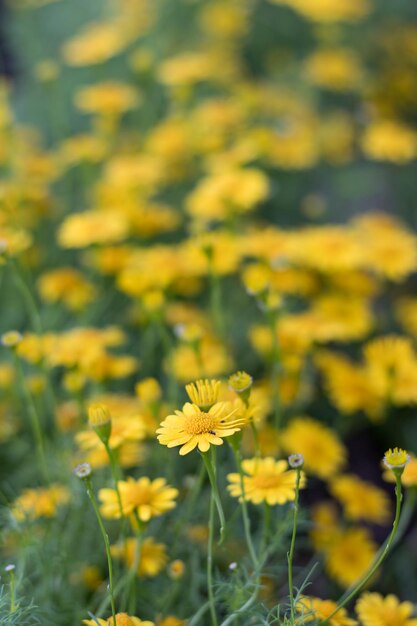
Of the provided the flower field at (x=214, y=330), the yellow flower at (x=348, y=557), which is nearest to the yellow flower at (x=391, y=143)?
the flower field at (x=214, y=330)

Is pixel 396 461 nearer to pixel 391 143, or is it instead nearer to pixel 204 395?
pixel 204 395

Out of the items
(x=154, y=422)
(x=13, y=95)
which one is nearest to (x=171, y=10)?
(x=13, y=95)

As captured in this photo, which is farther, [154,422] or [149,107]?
[149,107]

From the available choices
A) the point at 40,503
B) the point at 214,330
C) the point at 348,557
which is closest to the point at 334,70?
the point at 214,330

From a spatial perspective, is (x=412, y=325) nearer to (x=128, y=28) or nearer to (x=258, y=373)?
(x=258, y=373)

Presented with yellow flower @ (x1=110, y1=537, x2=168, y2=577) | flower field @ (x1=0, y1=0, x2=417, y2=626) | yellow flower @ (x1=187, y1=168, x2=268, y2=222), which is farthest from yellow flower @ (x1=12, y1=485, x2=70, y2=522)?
yellow flower @ (x1=187, y1=168, x2=268, y2=222)

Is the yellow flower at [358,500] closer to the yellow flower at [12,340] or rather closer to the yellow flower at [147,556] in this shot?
the yellow flower at [147,556]
